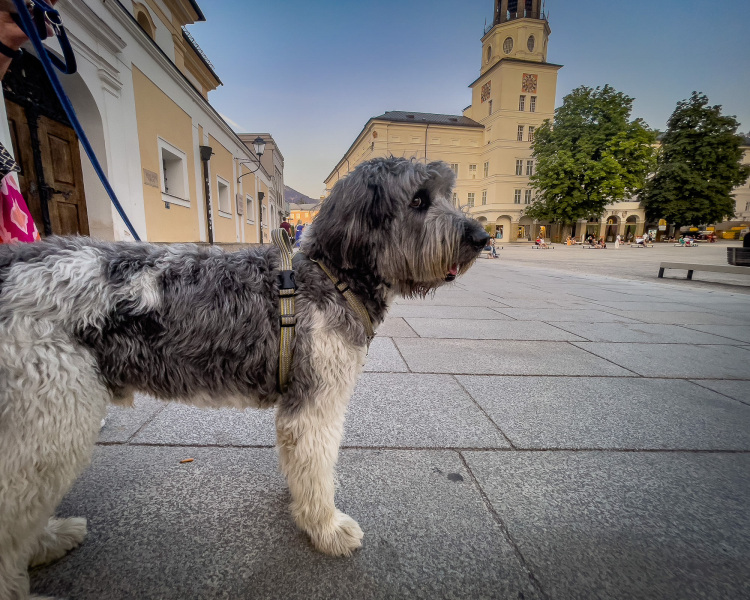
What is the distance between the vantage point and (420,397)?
2.87 metres

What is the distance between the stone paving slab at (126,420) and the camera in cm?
224

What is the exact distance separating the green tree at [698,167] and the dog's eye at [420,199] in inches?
2468

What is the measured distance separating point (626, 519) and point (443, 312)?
4.84 metres

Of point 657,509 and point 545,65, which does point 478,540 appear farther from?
point 545,65

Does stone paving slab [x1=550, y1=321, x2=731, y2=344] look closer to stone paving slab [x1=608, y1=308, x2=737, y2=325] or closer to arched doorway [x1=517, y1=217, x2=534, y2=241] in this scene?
stone paving slab [x1=608, y1=308, x2=737, y2=325]

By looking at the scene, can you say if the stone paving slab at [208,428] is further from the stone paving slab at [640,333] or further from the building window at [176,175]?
the building window at [176,175]

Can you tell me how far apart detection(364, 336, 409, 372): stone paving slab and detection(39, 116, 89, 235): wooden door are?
19.7ft

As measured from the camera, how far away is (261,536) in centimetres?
154

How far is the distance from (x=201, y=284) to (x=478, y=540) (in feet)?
5.40

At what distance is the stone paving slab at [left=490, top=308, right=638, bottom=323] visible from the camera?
5891mm

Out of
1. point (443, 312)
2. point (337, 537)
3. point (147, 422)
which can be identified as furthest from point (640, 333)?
point (147, 422)

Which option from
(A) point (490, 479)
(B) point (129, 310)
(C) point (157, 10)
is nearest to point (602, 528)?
(A) point (490, 479)

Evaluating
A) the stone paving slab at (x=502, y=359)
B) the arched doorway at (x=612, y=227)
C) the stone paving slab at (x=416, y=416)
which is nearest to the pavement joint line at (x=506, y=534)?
the stone paving slab at (x=416, y=416)

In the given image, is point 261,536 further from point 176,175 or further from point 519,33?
point 519,33
